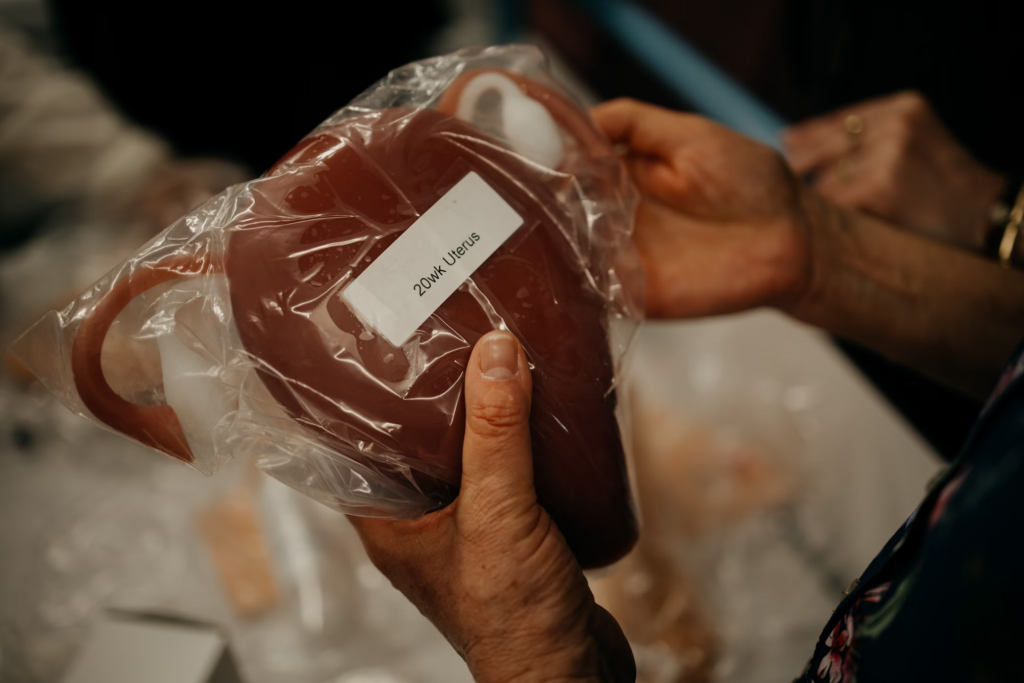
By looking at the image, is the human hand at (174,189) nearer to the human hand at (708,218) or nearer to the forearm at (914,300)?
the human hand at (708,218)

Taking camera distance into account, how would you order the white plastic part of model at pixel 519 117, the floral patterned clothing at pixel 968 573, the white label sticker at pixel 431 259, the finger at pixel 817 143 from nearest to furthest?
the floral patterned clothing at pixel 968 573
the white label sticker at pixel 431 259
the white plastic part of model at pixel 519 117
the finger at pixel 817 143

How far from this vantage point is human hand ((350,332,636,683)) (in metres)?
0.40

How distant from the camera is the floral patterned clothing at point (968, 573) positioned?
264 mm

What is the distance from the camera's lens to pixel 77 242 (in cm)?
113

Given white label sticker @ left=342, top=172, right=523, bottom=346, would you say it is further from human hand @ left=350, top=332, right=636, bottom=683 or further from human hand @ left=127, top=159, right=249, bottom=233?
human hand @ left=127, top=159, right=249, bottom=233

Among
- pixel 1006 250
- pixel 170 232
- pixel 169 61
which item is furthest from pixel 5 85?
pixel 1006 250

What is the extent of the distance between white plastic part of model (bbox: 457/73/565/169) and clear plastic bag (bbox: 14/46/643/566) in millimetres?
23

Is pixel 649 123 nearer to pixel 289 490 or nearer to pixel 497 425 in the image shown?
pixel 497 425

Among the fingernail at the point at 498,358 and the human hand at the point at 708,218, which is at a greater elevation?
the fingernail at the point at 498,358

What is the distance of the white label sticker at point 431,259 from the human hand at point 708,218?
306mm

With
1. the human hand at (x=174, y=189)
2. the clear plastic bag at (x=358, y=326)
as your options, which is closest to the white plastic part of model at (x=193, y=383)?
the clear plastic bag at (x=358, y=326)

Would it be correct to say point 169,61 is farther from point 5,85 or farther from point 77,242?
point 77,242

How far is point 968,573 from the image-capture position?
10.7 inches

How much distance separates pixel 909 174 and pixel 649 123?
0.49 m
